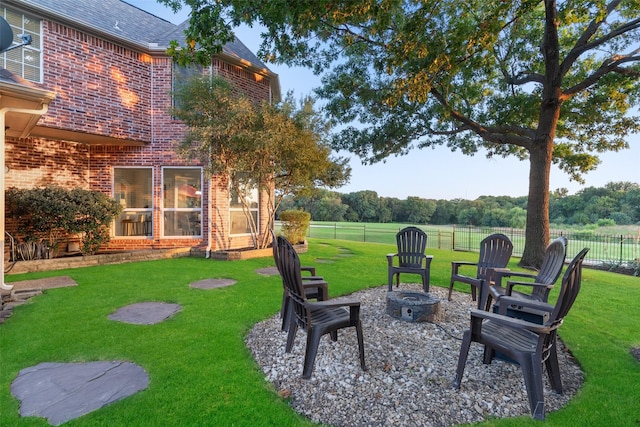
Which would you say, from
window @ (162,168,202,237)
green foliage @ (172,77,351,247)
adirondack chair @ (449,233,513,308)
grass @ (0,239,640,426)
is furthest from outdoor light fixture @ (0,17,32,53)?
adirondack chair @ (449,233,513,308)

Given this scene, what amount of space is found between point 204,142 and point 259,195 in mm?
3161

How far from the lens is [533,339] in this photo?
2.39 m

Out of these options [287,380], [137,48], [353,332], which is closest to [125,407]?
[287,380]

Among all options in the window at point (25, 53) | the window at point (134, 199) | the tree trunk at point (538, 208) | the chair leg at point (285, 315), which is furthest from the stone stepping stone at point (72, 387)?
the tree trunk at point (538, 208)

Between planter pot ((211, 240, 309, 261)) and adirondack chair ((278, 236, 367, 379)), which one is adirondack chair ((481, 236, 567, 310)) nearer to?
adirondack chair ((278, 236, 367, 379))

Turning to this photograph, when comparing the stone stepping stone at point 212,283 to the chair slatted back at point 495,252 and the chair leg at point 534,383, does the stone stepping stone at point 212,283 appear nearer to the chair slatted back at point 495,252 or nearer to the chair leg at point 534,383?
the chair slatted back at point 495,252

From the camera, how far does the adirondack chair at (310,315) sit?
2430mm

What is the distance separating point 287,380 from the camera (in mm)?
2424

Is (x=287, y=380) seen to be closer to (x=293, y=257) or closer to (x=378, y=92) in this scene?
(x=293, y=257)

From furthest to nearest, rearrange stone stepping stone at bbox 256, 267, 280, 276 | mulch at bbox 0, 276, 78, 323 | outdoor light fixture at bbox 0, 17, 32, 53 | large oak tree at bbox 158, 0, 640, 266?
stone stepping stone at bbox 256, 267, 280, 276 → large oak tree at bbox 158, 0, 640, 266 → mulch at bbox 0, 276, 78, 323 → outdoor light fixture at bbox 0, 17, 32, 53

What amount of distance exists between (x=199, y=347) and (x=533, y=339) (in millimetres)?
2824

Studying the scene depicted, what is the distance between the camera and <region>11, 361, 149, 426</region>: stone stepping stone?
6.51ft

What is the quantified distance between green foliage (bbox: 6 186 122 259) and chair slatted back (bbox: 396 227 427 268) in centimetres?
672

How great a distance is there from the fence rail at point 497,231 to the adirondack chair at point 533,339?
177 inches
